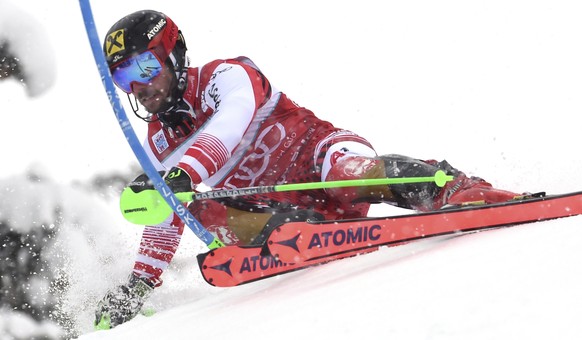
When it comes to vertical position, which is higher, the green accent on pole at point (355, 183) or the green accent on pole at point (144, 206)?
the green accent on pole at point (355, 183)

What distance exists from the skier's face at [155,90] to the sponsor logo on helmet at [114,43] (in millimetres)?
201

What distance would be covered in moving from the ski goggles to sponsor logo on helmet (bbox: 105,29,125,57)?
0.23ft

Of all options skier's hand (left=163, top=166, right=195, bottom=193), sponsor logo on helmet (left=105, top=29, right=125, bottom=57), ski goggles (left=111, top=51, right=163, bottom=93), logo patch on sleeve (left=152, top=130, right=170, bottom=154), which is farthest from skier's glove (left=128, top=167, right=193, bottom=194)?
logo patch on sleeve (left=152, top=130, right=170, bottom=154)

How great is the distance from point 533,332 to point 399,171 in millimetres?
1885

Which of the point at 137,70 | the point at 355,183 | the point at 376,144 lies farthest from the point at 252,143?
the point at 376,144

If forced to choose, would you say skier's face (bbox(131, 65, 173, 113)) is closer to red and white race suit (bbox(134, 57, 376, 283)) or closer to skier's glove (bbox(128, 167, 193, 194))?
red and white race suit (bbox(134, 57, 376, 283))

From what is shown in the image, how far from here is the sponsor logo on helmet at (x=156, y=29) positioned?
3.80 meters

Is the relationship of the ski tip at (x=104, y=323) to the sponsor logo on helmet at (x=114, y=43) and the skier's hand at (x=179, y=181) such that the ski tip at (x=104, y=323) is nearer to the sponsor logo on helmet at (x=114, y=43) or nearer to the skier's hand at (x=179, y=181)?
the skier's hand at (x=179, y=181)

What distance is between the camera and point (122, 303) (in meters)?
4.16

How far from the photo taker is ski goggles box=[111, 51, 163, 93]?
3.73 meters

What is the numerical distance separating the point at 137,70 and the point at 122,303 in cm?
137

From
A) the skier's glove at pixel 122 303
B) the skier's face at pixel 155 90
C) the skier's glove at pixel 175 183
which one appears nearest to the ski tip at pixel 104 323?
the skier's glove at pixel 122 303

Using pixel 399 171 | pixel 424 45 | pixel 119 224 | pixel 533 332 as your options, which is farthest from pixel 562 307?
pixel 424 45

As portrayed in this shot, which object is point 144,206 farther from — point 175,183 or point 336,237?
point 336,237
